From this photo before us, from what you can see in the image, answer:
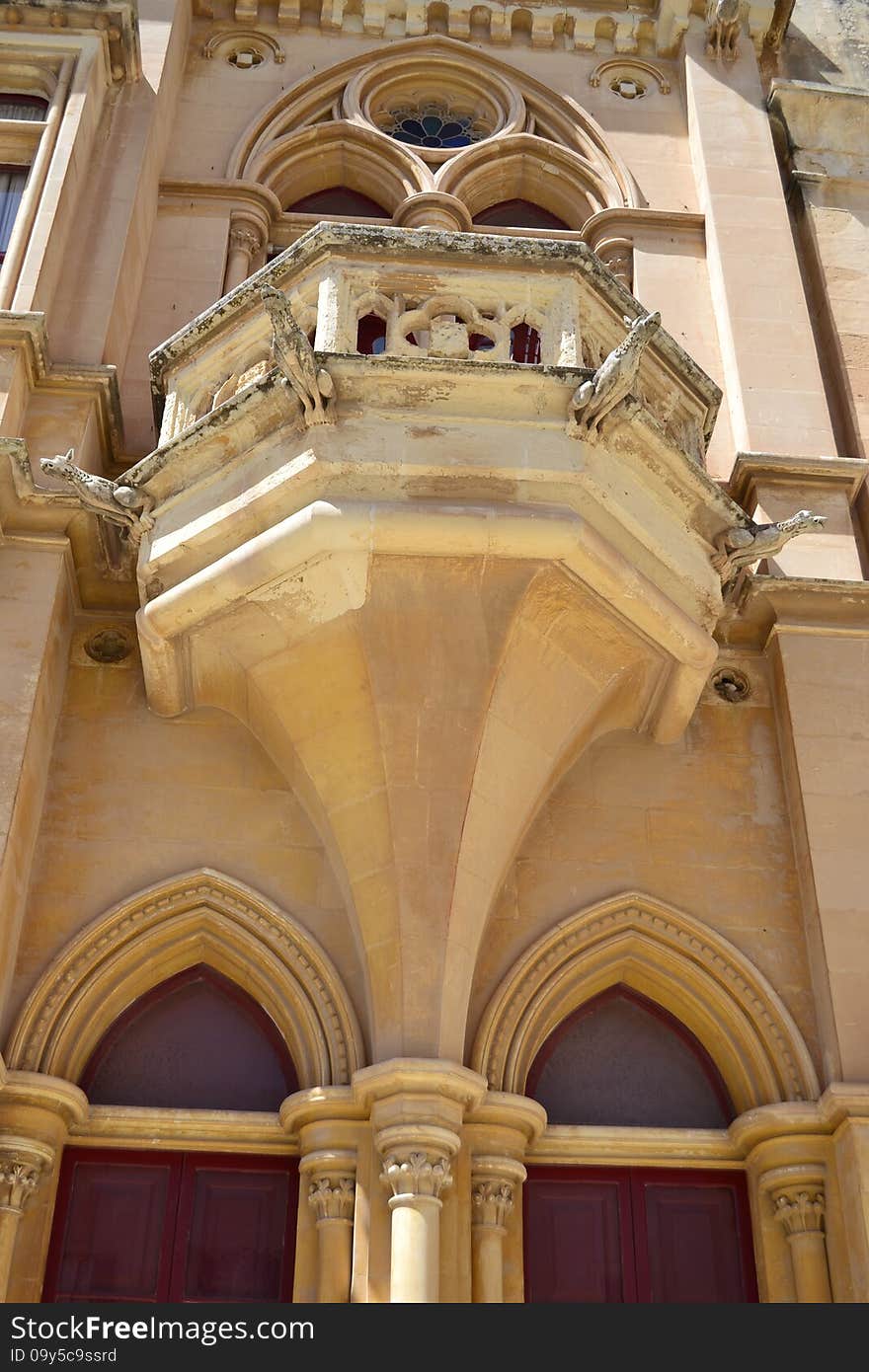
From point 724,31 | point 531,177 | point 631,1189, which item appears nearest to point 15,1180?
point 631,1189

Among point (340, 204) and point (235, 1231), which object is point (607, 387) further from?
point (340, 204)

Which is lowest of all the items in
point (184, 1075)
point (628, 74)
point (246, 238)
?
point (184, 1075)

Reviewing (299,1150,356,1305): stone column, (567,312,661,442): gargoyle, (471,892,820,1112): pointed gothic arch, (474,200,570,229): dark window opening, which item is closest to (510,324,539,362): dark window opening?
(474,200,570,229): dark window opening

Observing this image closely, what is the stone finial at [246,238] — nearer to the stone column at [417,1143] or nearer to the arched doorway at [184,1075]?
the arched doorway at [184,1075]

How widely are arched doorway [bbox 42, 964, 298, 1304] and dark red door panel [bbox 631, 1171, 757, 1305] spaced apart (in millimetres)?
1851

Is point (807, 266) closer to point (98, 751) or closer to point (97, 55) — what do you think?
point (97, 55)

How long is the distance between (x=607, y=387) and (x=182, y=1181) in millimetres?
4800

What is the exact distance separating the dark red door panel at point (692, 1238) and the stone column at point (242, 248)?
7.49 meters

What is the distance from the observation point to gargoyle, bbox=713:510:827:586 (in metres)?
8.84

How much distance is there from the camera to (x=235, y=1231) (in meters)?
7.96

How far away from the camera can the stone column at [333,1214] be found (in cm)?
739

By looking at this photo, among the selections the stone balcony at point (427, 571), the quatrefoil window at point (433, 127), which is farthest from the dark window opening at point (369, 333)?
the quatrefoil window at point (433, 127)

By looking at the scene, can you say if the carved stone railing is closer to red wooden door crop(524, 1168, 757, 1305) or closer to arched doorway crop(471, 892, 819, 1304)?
arched doorway crop(471, 892, 819, 1304)

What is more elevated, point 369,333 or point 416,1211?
point 369,333
